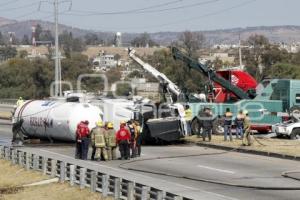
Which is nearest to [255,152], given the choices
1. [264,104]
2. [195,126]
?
[195,126]

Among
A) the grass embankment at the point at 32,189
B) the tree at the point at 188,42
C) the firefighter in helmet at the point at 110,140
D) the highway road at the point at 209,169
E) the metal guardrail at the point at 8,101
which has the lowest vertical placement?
the metal guardrail at the point at 8,101

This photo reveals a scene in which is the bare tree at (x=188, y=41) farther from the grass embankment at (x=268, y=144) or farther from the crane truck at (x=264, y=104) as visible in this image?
the grass embankment at (x=268, y=144)

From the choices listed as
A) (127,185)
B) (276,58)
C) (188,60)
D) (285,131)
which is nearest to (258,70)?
(276,58)

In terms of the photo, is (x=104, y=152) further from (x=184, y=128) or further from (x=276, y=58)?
(x=276, y=58)

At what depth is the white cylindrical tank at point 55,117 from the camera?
34.2 m

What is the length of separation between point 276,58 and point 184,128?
67504 millimetres

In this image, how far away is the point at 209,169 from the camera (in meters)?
25.0

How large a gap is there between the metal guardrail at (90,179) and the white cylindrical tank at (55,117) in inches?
187

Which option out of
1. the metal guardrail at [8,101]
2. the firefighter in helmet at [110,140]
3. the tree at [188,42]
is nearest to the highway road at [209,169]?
the firefighter in helmet at [110,140]

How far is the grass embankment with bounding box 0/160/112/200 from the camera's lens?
20797 mm

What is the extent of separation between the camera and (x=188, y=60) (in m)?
45.9

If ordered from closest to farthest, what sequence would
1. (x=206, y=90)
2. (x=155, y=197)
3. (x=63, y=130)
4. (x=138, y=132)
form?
(x=155, y=197), (x=138, y=132), (x=63, y=130), (x=206, y=90)

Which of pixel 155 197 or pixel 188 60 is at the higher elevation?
pixel 188 60

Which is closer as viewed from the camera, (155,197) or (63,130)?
Answer: (155,197)
